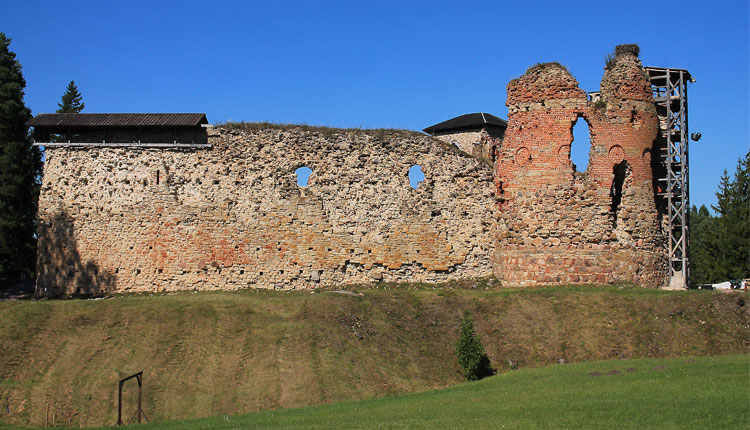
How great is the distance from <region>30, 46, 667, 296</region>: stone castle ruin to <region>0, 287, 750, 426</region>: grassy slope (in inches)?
104

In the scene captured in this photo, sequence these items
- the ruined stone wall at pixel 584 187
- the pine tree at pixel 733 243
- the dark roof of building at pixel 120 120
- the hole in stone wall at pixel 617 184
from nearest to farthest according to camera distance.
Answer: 1. the ruined stone wall at pixel 584 187
2. the hole in stone wall at pixel 617 184
3. the dark roof of building at pixel 120 120
4. the pine tree at pixel 733 243

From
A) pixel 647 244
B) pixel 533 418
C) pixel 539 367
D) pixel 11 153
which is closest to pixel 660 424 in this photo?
pixel 533 418

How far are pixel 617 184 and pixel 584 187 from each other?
5.56 ft

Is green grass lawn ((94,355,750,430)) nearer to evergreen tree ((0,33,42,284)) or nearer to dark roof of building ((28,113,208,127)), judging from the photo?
dark roof of building ((28,113,208,127))

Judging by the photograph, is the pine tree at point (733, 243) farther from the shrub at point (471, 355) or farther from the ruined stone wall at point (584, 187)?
the shrub at point (471, 355)

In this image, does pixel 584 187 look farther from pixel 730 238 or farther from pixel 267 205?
pixel 730 238

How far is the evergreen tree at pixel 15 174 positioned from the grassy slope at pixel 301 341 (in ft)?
35.8

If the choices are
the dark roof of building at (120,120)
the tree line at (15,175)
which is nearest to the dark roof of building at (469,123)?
the dark roof of building at (120,120)

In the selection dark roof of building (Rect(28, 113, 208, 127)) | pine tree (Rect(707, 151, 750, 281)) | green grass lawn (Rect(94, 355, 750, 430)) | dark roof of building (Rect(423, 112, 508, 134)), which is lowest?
green grass lawn (Rect(94, 355, 750, 430))

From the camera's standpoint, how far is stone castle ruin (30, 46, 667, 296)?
30.4 m

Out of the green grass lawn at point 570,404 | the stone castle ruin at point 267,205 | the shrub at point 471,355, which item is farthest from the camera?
the stone castle ruin at point 267,205

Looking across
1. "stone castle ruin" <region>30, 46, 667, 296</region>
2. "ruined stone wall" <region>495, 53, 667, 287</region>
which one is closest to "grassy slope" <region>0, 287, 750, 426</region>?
"ruined stone wall" <region>495, 53, 667, 287</region>

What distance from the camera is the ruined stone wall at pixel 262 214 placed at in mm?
30469

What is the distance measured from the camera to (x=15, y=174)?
36.3 meters
